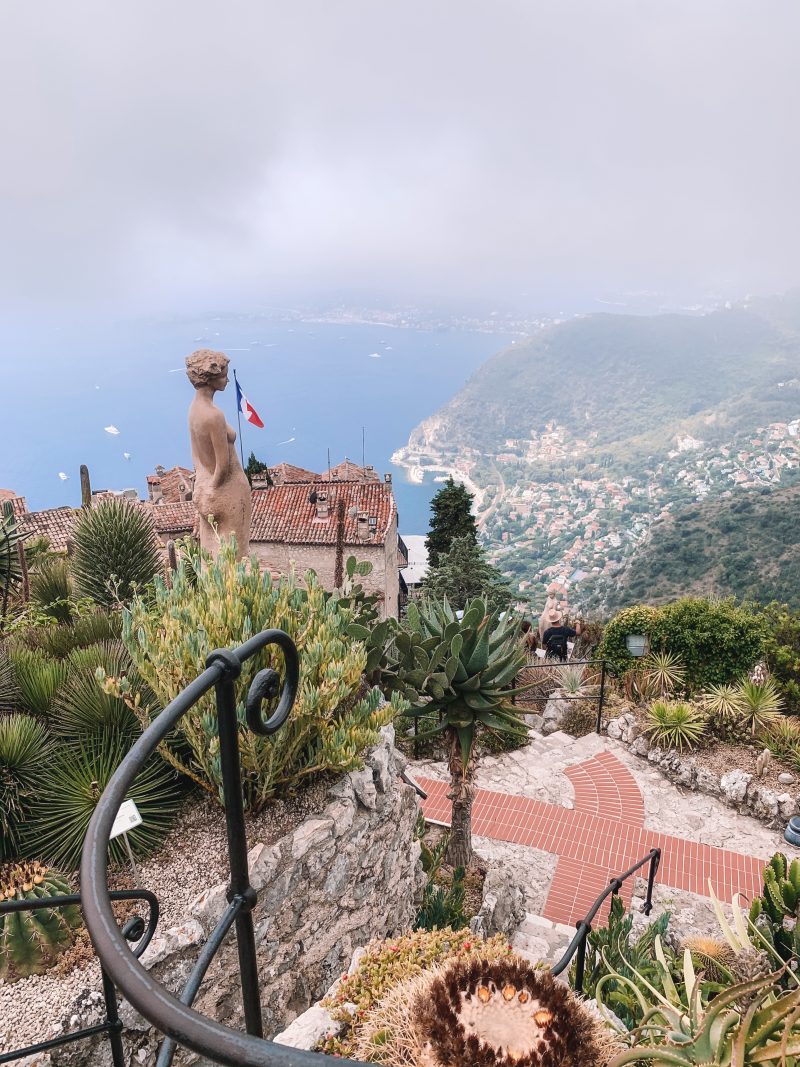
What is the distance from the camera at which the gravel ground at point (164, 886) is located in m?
2.94

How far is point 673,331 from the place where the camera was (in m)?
181

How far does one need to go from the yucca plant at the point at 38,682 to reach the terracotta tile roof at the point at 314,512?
654 inches

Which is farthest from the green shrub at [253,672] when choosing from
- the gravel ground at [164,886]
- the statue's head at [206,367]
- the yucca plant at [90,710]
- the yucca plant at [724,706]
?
the yucca plant at [724,706]

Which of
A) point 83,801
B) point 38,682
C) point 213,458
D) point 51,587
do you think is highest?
point 213,458

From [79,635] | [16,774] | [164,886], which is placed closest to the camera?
[164,886]

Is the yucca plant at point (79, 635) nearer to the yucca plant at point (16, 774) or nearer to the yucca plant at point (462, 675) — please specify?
the yucca plant at point (16, 774)

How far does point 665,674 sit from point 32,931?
947 centimetres

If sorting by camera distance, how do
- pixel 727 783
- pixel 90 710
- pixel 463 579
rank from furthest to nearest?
pixel 463 579
pixel 727 783
pixel 90 710

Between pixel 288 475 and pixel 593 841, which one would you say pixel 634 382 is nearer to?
pixel 288 475

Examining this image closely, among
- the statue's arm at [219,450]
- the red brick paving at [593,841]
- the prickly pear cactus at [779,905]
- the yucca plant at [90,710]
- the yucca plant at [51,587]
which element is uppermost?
the statue's arm at [219,450]

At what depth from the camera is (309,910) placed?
12.6 ft

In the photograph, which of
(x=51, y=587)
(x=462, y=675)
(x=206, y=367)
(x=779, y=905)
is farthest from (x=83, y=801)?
(x=779, y=905)

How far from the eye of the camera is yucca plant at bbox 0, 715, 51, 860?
378 centimetres

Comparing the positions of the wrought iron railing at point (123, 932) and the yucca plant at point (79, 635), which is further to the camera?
the yucca plant at point (79, 635)
